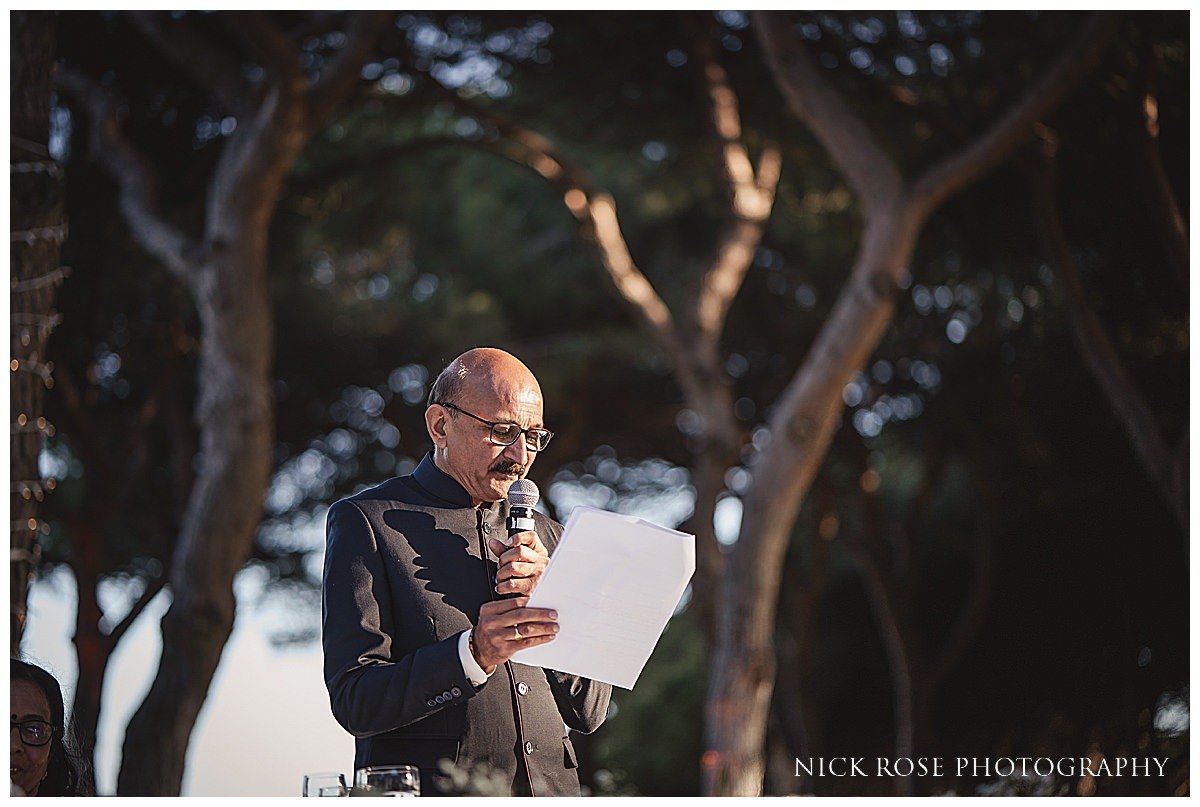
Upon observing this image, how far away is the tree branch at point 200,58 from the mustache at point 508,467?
5.59 meters

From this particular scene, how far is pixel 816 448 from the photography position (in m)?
8.09

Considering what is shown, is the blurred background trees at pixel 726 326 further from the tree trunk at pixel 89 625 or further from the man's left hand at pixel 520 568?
the man's left hand at pixel 520 568

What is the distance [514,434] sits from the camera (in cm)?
305

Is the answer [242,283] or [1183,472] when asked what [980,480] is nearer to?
[1183,472]

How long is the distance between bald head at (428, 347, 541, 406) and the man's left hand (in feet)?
1.22

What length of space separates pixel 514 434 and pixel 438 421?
21 centimetres

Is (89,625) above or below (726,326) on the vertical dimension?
below

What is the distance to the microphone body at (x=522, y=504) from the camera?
2959mm

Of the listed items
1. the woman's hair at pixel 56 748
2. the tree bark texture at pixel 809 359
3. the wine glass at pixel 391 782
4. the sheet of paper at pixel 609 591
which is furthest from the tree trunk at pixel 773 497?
the wine glass at pixel 391 782

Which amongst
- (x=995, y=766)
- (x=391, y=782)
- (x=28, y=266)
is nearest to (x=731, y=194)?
(x=995, y=766)

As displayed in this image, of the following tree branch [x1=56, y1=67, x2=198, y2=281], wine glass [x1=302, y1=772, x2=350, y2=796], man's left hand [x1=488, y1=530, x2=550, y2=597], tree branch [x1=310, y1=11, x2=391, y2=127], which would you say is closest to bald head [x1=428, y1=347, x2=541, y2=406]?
man's left hand [x1=488, y1=530, x2=550, y2=597]

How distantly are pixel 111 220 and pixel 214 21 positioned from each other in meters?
2.31

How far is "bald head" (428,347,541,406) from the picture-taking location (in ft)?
10.0

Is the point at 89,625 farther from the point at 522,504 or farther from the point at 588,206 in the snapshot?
the point at 522,504
